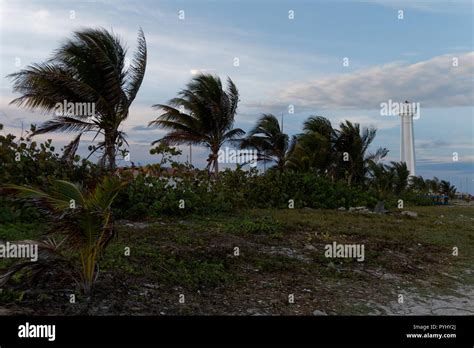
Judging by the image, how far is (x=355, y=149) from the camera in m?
28.2

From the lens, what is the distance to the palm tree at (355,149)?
28250 millimetres

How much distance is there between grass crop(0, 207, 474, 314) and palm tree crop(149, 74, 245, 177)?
10584 mm

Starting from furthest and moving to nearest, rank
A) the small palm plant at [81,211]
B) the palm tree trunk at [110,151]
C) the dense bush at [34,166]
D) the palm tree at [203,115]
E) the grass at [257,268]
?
the palm tree at [203,115]
the palm tree trunk at [110,151]
the dense bush at [34,166]
the grass at [257,268]
the small palm plant at [81,211]

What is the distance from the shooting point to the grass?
4.80 metres

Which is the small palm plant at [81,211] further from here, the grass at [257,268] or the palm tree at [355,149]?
the palm tree at [355,149]

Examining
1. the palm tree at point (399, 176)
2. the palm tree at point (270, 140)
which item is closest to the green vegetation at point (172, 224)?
the palm tree at point (399, 176)

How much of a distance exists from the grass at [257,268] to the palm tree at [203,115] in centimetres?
1058
